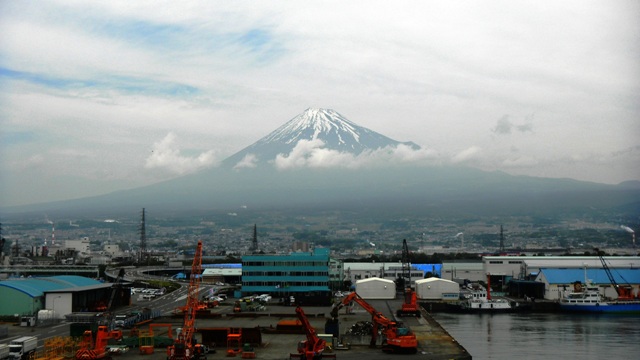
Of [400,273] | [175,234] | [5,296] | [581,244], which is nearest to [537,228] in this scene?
[581,244]

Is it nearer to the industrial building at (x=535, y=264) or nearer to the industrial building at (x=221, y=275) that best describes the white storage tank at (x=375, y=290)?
the industrial building at (x=535, y=264)

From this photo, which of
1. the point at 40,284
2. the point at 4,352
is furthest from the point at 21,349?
the point at 40,284

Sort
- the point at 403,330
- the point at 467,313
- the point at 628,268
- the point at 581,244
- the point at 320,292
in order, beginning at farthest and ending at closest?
the point at 581,244 → the point at 628,268 → the point at 320,292 → the point at 467,313 → the point at 403,330

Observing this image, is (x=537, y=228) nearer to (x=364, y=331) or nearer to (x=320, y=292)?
(x=320, y=292)

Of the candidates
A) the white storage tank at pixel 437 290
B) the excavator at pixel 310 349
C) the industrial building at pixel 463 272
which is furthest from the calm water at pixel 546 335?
the industrial building at pixel 463 272

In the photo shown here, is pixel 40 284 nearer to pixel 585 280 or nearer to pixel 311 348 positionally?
pixel 311 348
